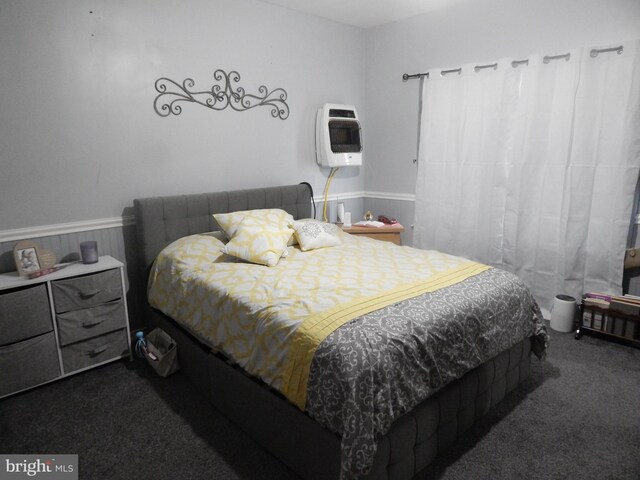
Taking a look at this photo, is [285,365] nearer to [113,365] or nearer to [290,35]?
[113,365]

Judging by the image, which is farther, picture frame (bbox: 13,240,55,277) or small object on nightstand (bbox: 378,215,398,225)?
small object on nightstand (bbox: 378,215,398,225)

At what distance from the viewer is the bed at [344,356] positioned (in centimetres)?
160

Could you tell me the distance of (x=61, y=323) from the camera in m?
2.48

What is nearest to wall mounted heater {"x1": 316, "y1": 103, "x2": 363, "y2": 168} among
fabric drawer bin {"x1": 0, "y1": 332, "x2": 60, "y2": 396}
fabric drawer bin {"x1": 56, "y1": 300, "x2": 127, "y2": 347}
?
fabric drawer bin {"x1": 56, "y1": 300, "x2": 127, "y2": 347}

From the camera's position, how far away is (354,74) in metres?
4.35

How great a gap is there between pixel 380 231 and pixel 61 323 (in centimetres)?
264

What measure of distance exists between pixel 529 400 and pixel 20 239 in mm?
3182

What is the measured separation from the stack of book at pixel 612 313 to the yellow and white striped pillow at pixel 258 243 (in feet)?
7.41

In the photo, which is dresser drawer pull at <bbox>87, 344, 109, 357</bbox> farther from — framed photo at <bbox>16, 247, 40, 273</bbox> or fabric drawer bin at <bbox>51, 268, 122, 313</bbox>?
framed photo at <bbox>16, 247, 40, 273</bbox>

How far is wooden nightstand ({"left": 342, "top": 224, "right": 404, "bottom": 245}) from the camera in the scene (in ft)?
12.9

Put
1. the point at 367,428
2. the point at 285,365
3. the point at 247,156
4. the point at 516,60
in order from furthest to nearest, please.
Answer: the point at 247,156
the point at 516,60
the point at 285,365
the point at 367,428

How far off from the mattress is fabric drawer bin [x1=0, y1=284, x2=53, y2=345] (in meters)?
0.65

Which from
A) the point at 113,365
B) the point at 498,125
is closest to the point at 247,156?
the point at 113,365

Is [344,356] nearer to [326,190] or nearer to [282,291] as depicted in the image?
[282,291]
